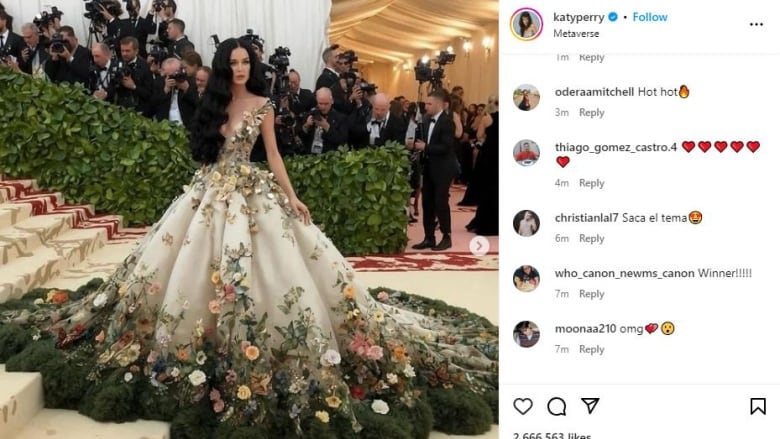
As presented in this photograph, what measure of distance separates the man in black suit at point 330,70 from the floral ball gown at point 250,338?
4366mm

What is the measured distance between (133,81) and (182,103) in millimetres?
500

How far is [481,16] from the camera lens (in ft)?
34.6

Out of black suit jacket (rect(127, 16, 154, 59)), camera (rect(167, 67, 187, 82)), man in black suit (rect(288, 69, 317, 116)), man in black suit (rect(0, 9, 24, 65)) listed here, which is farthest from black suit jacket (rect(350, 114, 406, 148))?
man in black suit (rect(0, 9, 24, 65))

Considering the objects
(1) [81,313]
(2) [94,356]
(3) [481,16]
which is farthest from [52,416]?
(3) [481,16]

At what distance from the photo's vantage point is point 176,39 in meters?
7.68

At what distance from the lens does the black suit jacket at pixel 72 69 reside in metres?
7.10

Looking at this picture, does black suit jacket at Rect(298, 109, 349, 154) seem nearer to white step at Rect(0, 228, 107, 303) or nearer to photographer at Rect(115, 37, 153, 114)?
photographer at Rect(115, 37, 153, 114)

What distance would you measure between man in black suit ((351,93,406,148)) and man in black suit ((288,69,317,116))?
1.58 ft

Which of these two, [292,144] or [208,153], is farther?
[292,144]

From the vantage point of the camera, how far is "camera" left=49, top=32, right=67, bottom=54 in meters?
6.98
